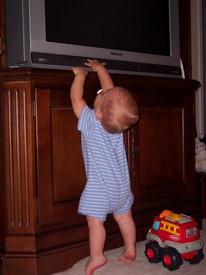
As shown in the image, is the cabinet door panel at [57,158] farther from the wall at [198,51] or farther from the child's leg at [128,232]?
the wall at [198,51]

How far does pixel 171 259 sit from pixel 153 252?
4.2 inches

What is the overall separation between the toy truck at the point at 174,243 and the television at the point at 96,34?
802mm

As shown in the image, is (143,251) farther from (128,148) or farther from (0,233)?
(0,233)

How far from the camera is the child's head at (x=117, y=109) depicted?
1.49 m

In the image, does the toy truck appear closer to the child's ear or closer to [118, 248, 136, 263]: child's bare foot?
[118, 248, 136, 263]: child's bare foot

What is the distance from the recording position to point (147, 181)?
6.55 feet

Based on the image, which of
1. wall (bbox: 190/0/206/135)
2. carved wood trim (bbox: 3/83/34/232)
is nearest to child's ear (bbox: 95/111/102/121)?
carved wood trim (bbox: 3/83/34/232)

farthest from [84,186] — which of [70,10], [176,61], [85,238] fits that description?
[176,61]

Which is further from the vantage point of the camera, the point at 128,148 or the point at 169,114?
the point at 169,114

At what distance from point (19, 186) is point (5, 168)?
96 mm

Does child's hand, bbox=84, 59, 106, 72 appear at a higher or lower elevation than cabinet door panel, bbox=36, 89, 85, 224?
higher

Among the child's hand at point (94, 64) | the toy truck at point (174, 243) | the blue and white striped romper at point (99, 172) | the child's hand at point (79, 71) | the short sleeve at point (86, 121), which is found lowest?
the toy truck at point (174, 243)

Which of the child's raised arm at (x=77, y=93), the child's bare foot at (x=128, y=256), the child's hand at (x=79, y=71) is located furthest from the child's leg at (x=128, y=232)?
the child's hand at (x=79, y=71)

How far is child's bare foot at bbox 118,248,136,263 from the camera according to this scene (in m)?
1.73
